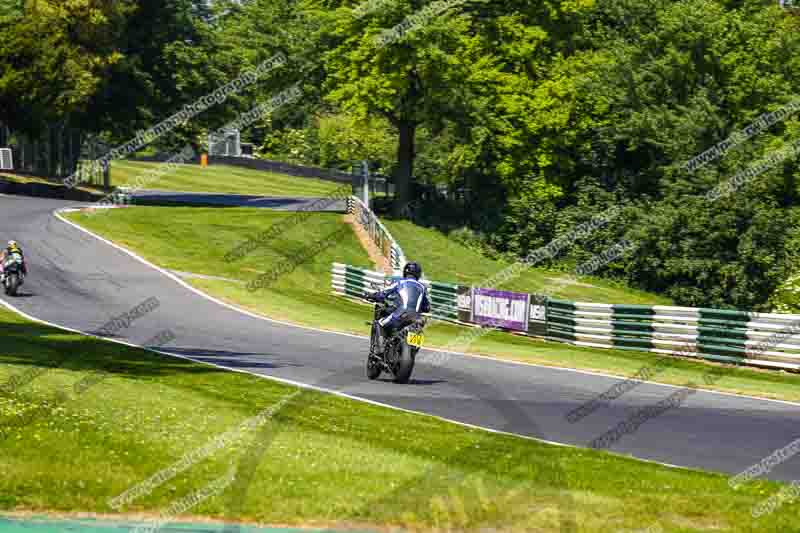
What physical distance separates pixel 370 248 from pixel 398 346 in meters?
30.2

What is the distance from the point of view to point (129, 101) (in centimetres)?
6219

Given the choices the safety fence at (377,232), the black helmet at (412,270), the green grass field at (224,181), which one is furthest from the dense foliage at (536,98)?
the black helmet at (412,270)

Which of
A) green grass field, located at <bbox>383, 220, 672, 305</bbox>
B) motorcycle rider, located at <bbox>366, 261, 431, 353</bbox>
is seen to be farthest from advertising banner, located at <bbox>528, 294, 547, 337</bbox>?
green grass field, located at <bbox>383, 220, 672, 305</bbox>

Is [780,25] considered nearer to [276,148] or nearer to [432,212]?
[432,212]

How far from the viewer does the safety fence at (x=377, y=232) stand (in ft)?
141

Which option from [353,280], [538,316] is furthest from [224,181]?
[538,316]

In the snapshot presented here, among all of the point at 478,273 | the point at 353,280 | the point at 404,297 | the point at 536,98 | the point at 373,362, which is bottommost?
the point at 478,273

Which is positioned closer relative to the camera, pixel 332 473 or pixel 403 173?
pixel 332 473

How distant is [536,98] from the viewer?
2274 inches

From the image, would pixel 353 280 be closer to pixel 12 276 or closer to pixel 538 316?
pixel 538 316

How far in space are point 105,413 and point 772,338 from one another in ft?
59.4

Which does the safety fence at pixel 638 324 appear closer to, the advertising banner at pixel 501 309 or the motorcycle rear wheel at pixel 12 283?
the advertising banner at pixel 501 309

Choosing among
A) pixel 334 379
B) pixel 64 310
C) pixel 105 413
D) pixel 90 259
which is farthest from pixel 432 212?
pixel 105 413

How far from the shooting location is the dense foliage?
5294 centimetres
